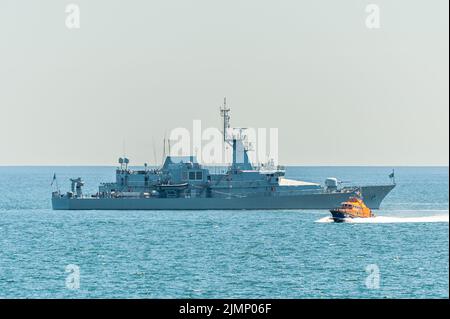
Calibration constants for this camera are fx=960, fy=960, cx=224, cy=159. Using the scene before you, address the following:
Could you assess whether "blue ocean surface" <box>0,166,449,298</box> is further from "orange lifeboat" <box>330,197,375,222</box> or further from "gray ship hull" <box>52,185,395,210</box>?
"gray ship hull" <box>52,185,395,210</box>

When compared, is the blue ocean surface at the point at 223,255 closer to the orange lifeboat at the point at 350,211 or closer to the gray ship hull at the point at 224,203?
the orange lifeboat at the point at 350,211

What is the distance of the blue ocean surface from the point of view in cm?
5103

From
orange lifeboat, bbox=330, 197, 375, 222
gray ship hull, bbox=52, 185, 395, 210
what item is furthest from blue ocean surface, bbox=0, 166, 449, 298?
gray ship hull, bbox=52, 185, 395, 210

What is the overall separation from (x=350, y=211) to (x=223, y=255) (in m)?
30.5

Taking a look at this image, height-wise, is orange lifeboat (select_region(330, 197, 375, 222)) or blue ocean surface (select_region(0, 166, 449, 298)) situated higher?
orange lifeboat (select_region(330, 197, 375, 222))

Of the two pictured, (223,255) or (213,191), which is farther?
(213,191)

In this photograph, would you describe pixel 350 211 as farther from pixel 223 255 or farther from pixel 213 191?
pixel 223 255

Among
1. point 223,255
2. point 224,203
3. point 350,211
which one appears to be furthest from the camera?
point 224,203

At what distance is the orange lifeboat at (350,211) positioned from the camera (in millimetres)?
91438

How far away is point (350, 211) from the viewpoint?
308ft

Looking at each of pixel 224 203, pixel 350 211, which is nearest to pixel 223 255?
pixel 350 211

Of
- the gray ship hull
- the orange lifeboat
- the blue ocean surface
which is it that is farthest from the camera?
the gray ship hull

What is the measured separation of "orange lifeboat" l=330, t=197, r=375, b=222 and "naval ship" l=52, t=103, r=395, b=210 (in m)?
10.3
